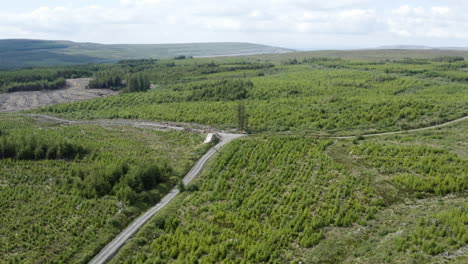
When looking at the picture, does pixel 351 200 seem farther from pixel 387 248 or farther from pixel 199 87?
pixel 199 87

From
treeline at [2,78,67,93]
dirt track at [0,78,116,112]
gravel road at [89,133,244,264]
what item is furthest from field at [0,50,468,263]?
treeline at [2,78,67,93]

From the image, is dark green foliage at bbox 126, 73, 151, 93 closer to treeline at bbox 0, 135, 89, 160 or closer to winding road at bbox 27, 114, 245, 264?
winding road at bbox 27, 114, 245, 264

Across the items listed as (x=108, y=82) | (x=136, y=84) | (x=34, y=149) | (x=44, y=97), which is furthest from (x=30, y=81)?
(x=34, y=149)

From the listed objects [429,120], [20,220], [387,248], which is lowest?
[20,220]

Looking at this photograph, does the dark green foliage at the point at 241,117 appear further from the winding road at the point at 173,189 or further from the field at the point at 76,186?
the field at the point at 76,186

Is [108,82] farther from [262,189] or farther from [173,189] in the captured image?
[262,189]

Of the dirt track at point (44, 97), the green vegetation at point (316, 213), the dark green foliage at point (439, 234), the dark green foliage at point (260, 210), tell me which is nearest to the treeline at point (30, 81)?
the dirt track at point (44, 97)

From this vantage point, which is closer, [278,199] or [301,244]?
[301,244]

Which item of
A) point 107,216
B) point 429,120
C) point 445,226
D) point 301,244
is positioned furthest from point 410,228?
point 429,120
